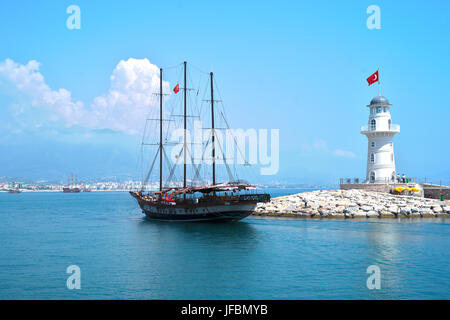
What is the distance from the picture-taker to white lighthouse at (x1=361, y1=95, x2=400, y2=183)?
63.4 meters

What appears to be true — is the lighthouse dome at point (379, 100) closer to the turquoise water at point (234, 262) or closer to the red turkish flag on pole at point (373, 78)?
the red turkish flag on pole at point (373, 78)

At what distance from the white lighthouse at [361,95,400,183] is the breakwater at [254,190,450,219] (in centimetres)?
444

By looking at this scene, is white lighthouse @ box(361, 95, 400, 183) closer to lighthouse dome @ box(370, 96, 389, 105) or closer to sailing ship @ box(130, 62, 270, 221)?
lighthouse dome @ box(370, 96, 389, 105)

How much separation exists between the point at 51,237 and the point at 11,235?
572cm

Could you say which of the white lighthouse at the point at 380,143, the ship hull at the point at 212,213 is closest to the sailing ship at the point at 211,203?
the ship hull at the point at 212,213

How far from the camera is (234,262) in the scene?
27.8 meters

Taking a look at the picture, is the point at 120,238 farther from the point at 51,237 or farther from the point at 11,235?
the point at 11,235

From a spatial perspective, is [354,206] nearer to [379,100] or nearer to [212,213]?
[212,213]

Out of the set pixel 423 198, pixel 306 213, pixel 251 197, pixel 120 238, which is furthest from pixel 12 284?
pixel 423 198

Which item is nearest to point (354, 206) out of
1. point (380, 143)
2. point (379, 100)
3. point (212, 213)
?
point (380, 143)

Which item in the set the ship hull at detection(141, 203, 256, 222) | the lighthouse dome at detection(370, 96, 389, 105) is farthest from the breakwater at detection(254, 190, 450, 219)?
the lighthouse dome at detection(370, 96, 389, 105)

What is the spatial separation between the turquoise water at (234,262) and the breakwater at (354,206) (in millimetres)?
6609

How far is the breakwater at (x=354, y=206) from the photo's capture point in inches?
2088

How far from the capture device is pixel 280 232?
42.2 m
